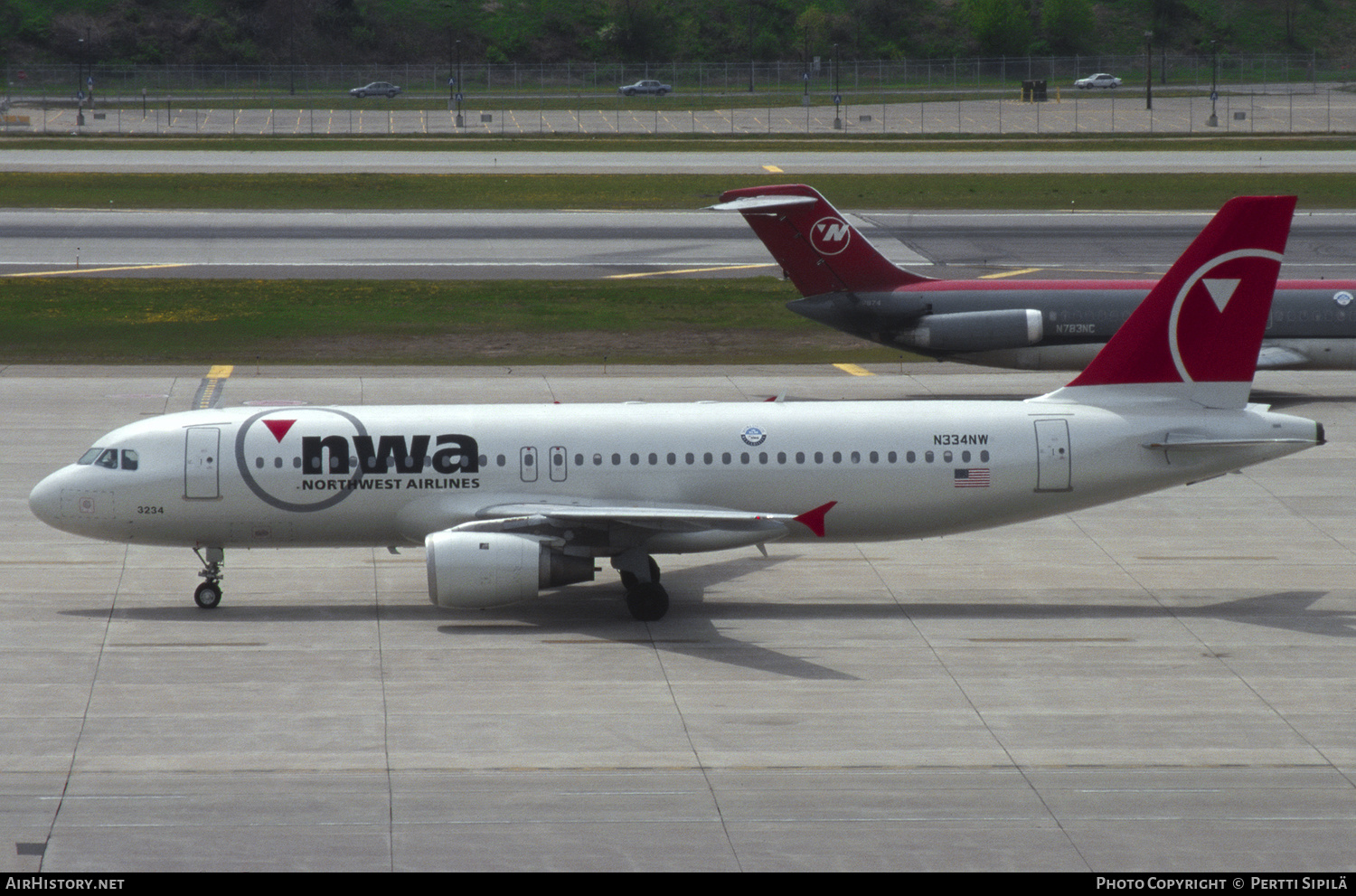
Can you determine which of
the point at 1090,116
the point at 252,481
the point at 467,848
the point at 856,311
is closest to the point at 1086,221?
the point at 856,311

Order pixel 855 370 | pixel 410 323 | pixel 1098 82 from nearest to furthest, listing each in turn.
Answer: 1. pixel 855 370
2. pixel 410 323
3. pixel 1098 82

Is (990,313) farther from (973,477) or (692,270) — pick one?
(692,270)

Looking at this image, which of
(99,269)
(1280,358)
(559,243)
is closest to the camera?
(1280,358)

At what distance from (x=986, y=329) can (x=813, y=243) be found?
5.93 metres

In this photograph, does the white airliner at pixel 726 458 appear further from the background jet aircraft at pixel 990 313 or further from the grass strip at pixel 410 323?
the grass strip at pixel 410 323

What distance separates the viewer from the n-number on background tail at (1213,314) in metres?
28.3

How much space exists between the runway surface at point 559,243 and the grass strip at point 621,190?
2.87 meters

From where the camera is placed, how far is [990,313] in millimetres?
46094

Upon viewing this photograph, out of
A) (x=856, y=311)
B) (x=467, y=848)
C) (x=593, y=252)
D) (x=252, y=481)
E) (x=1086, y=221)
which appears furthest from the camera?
(x=1086, y=221)

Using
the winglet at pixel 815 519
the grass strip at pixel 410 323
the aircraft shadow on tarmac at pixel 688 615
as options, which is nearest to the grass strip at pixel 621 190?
the grass strip at pixel 410 323

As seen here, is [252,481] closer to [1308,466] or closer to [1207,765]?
[1207,765]

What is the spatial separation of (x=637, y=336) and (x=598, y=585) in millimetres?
28425

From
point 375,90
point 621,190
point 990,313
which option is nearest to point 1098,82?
point 375,90

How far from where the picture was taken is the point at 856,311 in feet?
152
